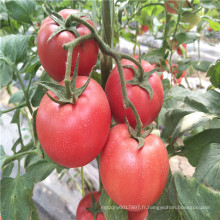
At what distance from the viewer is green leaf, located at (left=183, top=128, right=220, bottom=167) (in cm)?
42

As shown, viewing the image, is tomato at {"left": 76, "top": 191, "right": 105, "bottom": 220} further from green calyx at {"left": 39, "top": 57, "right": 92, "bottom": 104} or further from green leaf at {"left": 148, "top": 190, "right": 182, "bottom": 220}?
green calyx at {"left": 39, "top": 57, "right": 92, "bottom": 104}

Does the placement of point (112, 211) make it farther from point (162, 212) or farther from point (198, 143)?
point (198, 143)

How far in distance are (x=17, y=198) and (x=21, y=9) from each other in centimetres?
44

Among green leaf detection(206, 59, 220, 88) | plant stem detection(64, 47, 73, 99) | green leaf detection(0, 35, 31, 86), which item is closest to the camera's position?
plant stem detection(64, 47, 73, 99)

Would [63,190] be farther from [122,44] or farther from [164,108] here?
[122,44]

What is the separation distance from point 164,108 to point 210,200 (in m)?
0.33

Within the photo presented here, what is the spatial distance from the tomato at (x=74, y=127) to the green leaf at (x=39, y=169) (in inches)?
11.1

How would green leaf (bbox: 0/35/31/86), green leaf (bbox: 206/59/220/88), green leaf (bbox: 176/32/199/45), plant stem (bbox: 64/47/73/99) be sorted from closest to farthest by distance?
1. plant stem (bbox: 64/47/73/99)
2. green leaf (bbox: 206/59/220/88)
3. green leaf (bbox: 0/35/31/86)
4. green leaf (bbox: 176/32/199/45)

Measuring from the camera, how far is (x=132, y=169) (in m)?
0.33

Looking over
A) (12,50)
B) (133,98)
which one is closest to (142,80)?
(133,98)

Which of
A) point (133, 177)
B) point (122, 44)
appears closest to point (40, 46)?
point (133, 177)

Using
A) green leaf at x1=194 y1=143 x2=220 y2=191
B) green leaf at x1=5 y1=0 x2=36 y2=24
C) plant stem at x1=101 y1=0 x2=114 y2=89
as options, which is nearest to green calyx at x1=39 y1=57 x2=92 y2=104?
plant stem at x1=101 y1=0 x2=114 y2=89

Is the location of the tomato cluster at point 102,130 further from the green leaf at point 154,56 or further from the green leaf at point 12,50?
the green leaf at point 154,56

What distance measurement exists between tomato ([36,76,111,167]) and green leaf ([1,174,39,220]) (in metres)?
0.25
